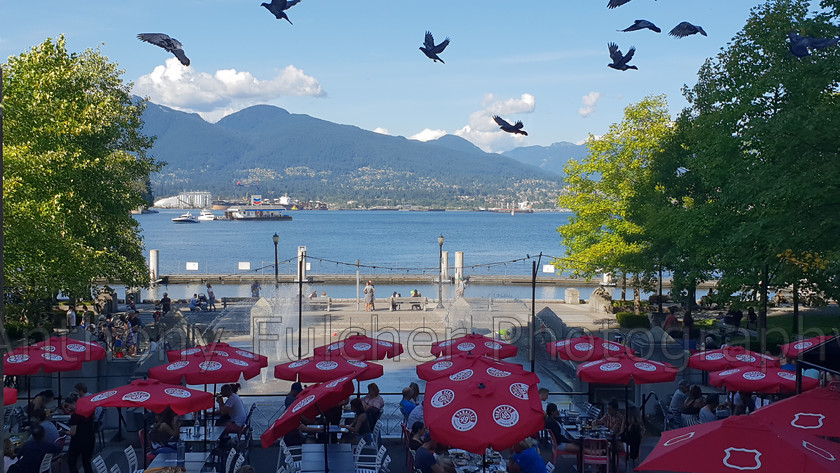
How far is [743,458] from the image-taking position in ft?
27.1

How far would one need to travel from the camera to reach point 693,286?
A: 2925 centimetres

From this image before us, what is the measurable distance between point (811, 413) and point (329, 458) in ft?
23.0

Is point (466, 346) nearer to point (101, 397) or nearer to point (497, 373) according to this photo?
point (497, 373)

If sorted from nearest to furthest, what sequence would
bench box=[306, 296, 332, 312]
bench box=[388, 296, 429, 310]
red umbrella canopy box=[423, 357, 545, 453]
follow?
1. red umbrella canopy box=[423, 357, 545, 453]
2. bench box=[306, 296, 332, 312]
3. bench box=[388, 296, 429, 310]

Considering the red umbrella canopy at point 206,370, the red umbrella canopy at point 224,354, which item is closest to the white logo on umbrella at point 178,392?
the red umbrella canopy at point 206,370

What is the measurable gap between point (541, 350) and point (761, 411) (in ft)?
43.1

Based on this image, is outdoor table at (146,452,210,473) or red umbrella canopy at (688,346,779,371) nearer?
outdoor table at (146,452,210,473)

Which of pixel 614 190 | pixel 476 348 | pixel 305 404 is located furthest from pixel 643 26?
pixel 614 190

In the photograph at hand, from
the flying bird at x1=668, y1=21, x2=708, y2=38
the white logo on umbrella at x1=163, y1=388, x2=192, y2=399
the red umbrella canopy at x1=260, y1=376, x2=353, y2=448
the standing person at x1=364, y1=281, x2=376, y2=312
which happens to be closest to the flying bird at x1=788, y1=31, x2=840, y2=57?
the flying bird at x1=668, y1=21, x2=708, y2=38

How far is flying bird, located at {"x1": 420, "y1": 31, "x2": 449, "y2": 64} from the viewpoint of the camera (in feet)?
59.1

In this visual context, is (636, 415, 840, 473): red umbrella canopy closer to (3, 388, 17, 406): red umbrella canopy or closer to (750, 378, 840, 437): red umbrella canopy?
(750, 378, 840, 437): red umbrella canopy

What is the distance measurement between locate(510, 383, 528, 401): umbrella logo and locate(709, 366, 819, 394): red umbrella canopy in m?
5.43

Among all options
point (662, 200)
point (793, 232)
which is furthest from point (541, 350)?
point (662, 200)

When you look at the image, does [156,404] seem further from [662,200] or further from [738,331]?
[662,200]
